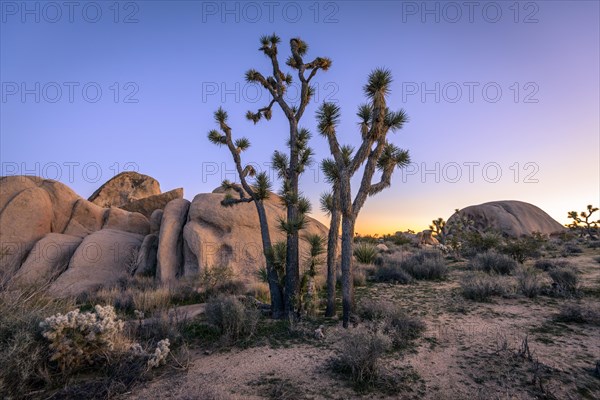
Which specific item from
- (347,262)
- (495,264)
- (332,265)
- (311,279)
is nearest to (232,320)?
(311,279)

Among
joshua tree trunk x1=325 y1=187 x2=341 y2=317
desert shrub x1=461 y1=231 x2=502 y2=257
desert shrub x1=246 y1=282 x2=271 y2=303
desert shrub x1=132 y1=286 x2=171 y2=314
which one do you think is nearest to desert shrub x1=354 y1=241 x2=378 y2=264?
desert shrub x1=461 y1=231 x2=502 y2=257

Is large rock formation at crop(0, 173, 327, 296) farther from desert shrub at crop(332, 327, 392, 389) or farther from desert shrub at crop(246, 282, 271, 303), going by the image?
desert shrub at crop(332, 327, 392, 389)

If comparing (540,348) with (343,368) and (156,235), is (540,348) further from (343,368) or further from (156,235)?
(156,235)

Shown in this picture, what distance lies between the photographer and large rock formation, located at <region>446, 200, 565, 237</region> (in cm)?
3531

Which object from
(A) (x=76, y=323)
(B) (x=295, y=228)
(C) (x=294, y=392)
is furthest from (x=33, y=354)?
(B) (x=295, y=228)

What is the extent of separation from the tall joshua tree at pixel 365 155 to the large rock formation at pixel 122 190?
21667 millimetres

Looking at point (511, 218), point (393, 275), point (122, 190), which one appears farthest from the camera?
point (511, 218)

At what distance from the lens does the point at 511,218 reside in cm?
3619

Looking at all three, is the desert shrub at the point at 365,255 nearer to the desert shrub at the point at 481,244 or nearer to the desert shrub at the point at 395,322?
the desert shrub at the point at 481,244

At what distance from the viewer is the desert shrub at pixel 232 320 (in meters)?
6.30

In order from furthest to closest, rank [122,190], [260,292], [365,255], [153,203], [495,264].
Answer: [122,190] → [153,203] → [365,255] → [495,264] → [260,292]

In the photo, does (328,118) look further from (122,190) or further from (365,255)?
(122,190)

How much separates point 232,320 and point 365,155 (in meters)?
4.83

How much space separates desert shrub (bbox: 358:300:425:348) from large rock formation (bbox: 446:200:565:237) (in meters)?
30.2
